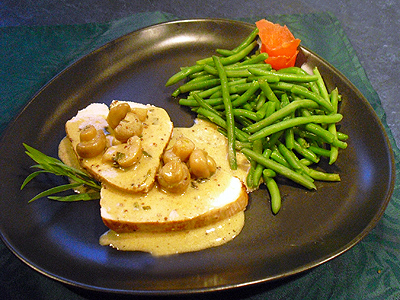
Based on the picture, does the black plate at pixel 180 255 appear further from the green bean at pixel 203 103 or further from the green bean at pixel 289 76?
the green bean at pixel 289 76

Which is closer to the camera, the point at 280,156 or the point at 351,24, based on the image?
the point at 280,156

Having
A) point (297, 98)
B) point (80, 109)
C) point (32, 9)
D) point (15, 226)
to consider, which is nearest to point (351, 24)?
point (297, 98)

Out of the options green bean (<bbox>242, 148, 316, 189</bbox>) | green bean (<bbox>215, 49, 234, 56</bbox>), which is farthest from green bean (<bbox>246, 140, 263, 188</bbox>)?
green bean (<bbox>215, 49, 234, 56</bbox>)

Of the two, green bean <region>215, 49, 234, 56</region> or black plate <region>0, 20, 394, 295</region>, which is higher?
green bean <region>215, 49, 234, 56</region>

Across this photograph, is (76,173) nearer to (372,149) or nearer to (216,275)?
(216,275)

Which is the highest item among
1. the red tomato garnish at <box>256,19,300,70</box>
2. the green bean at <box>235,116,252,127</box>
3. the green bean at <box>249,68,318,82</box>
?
the red tomato garnish at <box>256,19,300,70</box>

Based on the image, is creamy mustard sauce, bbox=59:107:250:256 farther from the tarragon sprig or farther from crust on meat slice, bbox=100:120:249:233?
the tarragon sprig

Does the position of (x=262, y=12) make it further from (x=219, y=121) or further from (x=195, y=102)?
(x=219, y=121)

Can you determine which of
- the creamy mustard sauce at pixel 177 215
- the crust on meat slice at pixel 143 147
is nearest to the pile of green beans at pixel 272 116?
the creamy mustard sauce at pixel 177 215
